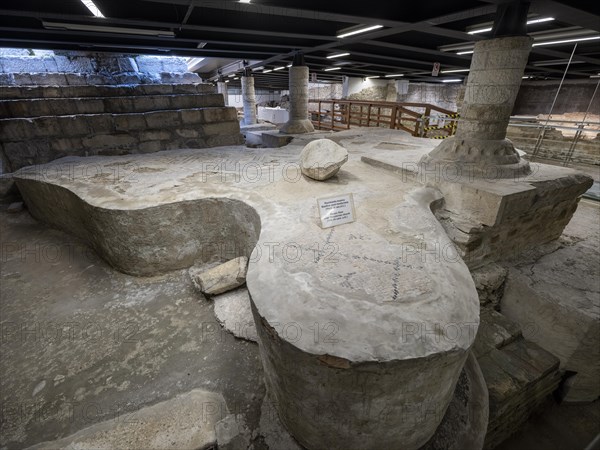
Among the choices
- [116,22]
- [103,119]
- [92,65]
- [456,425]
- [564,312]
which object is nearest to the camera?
[456,425]

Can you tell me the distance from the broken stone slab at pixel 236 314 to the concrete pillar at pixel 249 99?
43.5 ft

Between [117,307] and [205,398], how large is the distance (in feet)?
5.15

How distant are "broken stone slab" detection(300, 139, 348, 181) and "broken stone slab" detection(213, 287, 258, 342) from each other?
1.52 metres

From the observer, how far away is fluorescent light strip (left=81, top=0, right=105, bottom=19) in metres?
4.04

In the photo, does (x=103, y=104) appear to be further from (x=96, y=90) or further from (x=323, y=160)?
(x=323, y=160)

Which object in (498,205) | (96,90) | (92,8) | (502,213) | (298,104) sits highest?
(92,8)

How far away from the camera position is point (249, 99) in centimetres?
1425

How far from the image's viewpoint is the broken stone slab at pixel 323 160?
317 cm

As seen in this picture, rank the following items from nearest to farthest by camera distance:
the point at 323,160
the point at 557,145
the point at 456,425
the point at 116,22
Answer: the point at 456,425, the point at 323,160, the point at 116,22, the point at 557,145

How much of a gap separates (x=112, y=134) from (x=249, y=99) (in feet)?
33.3

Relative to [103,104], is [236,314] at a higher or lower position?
lower

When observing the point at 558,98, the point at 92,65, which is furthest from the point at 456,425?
the point at 558,98

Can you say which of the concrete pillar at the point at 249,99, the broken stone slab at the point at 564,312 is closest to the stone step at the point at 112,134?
the broken stone slab at the point at 564,312

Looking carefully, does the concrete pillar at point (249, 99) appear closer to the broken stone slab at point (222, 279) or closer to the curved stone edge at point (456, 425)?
the broken stone slab at point (222, 279)
